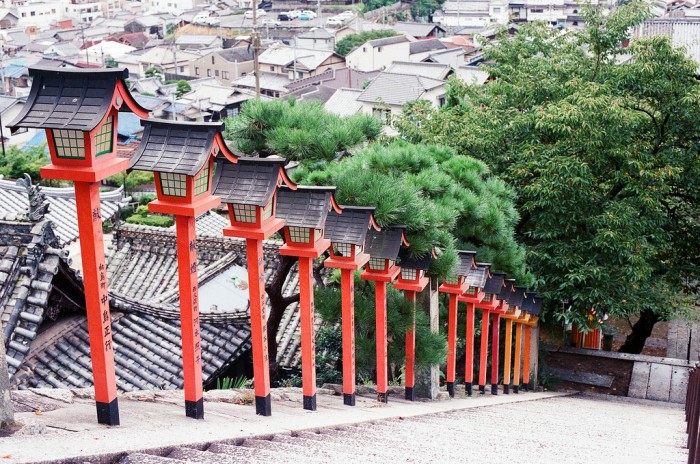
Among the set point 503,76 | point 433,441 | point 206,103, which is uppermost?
point 503,76

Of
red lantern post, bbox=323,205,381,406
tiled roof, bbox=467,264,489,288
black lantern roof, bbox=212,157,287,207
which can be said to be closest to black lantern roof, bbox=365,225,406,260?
red lantern post, bbox=323,205,381,406

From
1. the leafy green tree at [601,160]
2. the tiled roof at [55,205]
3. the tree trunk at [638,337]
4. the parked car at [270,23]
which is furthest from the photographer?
the parked car at [270,23]

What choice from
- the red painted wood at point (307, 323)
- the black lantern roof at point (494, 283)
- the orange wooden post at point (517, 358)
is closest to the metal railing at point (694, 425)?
the black lantern roof at point (494, 283)

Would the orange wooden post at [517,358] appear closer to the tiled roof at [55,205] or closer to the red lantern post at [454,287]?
the red lantern post at [454,287]

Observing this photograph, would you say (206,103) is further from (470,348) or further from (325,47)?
(470,348)

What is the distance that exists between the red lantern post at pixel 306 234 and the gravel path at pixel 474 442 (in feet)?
2.48

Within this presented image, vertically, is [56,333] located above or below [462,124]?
below

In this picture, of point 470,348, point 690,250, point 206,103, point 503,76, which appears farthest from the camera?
point 206,103

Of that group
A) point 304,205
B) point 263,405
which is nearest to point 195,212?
point 304,205

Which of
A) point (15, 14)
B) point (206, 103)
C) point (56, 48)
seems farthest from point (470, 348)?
point (15, 14)

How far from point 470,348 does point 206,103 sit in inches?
1758

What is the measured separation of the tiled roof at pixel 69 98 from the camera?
467cm

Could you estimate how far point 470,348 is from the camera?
11.5 metres

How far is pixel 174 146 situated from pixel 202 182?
1.12ft
